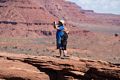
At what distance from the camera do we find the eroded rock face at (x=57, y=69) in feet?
41.5

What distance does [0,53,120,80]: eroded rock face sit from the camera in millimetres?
12664

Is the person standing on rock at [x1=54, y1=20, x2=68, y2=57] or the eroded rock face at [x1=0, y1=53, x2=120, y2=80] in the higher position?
the person standing on rock at [x1=54, y1=20, x2=68, y2=57]

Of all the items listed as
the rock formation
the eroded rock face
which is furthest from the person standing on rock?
the rock formation

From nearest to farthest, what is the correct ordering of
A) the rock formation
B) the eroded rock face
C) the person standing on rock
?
the eroded rock face, the person standing on rock, the rock formation

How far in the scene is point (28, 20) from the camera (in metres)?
94.4

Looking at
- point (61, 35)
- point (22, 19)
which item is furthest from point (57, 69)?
point (22, 19)

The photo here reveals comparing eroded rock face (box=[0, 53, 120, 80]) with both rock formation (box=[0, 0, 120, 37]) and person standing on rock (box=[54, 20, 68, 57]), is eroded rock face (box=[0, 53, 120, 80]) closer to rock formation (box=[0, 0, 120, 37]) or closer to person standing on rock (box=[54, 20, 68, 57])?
person standing on rock (box=[54, 20, 68, 57])

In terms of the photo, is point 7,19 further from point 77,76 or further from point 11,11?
point 77,76

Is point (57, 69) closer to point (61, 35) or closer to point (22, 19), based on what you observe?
point (61, 35)

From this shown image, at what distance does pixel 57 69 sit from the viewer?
514 inches

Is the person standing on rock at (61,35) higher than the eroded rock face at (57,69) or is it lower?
higher

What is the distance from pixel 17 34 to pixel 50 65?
245 ft

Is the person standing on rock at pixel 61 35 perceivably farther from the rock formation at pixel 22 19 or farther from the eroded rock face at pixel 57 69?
the rock formation at pixel 22 19

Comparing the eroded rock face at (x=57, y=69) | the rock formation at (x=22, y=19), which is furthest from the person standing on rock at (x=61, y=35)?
the rock formation at (x=22, y=19)
